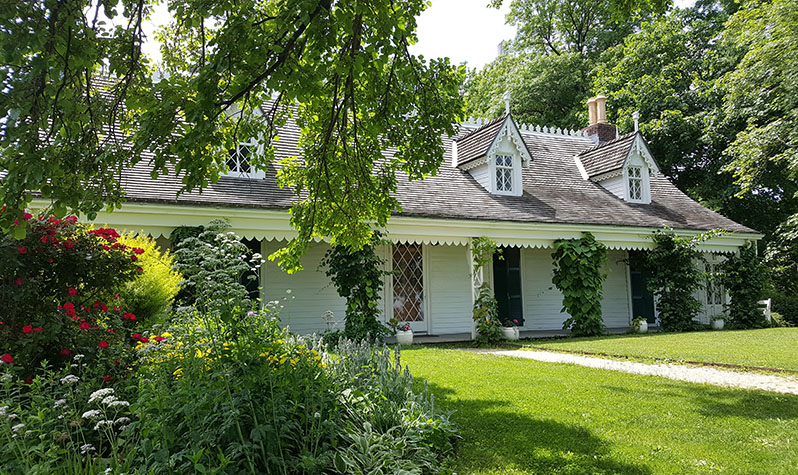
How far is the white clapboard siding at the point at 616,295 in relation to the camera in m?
16.3

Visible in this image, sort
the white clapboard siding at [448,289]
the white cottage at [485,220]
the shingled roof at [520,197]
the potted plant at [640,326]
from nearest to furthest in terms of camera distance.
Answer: the shingled roof at [520,197] < the white cottage at [485,220] < the white clapboard siding at [448,289] < the potted plant at [640,326]

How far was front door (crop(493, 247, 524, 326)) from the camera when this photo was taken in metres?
14.6

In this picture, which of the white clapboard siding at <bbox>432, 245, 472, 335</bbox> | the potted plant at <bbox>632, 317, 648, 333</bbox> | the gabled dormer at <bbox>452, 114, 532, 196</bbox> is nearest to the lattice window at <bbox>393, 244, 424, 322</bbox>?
the white clapboard siding at <bbox>432, 245, 472, 335</bbox>

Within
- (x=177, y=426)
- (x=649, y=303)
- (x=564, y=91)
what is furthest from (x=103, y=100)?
(x=564, y=91)

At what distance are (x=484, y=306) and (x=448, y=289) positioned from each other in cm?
216

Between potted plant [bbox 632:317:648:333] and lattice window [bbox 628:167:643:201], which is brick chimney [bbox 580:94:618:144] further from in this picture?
Result: potted plant [bbox 632:317:648:333]

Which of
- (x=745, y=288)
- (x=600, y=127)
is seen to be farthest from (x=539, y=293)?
(x=600, y=127)

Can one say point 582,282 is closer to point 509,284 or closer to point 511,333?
point 509,284

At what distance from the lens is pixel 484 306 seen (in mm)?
12172

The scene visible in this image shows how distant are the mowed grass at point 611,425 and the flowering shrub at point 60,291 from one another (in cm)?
356

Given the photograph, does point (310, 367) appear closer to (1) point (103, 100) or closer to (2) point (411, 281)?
(1) point (103, 100)

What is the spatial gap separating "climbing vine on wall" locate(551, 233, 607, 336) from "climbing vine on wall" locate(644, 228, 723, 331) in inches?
105

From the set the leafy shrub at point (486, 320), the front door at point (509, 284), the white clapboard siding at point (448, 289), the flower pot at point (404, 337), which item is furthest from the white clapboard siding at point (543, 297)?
the flower pot at point (404, 337)

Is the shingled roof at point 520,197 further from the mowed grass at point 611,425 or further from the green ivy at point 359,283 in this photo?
the mowed grass at point 611,425
